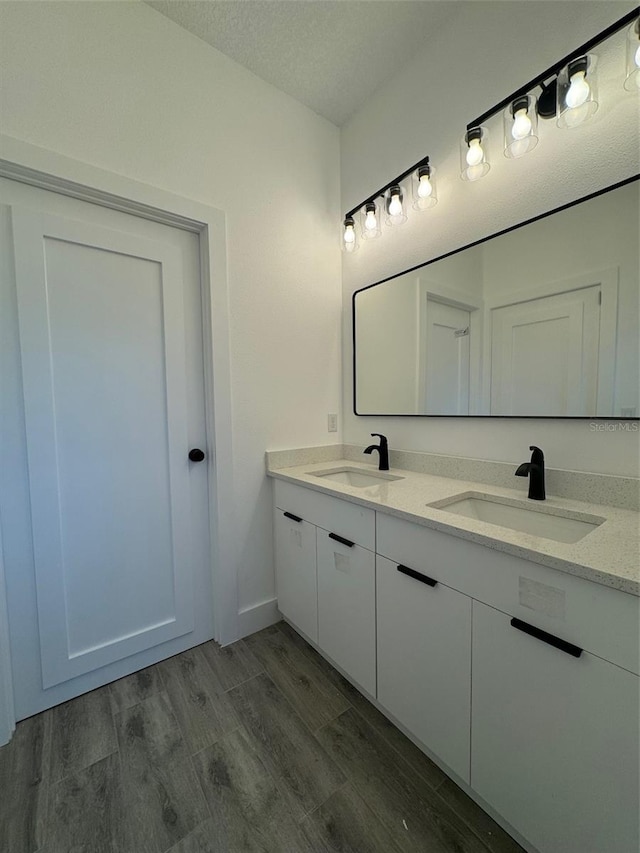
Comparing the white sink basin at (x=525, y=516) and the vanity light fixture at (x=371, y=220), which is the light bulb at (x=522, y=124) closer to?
the vanity light fixture at (x=371, y=220)

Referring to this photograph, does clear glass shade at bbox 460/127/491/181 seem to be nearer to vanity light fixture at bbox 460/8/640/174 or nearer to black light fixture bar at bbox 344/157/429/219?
vanity light fixture at bbox 460/8/640/174

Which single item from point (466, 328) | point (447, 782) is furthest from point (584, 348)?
point (447, 782)

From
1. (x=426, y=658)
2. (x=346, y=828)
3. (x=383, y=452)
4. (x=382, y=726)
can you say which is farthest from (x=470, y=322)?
(x=346, y=828)

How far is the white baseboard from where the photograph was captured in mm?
1784

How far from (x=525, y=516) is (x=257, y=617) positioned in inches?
56.8

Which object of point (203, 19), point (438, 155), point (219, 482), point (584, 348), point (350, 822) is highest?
point (203, 19)

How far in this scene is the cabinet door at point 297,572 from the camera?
1.58 meters

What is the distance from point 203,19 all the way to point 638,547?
2491mm

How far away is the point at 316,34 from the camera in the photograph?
59.7 inches

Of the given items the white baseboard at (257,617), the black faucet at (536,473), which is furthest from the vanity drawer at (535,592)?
the white baseboard at (257,617)

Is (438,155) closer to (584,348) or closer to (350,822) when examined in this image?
(584,348)

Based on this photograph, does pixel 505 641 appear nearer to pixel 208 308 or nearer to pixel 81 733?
pixel 81 733

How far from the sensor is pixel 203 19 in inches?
57.1

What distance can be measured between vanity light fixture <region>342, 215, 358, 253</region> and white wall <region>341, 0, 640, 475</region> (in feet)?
0.22
